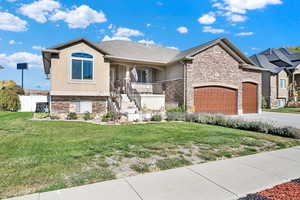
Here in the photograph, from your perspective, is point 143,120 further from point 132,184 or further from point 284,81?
point 284,81

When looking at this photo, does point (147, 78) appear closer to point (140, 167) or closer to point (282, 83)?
point (140, 167)

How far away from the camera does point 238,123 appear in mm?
9953

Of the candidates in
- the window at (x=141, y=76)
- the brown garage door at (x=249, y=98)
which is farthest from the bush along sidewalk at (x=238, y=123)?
the brown garage door at (x=249, y=98)

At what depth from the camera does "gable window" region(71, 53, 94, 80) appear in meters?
13.3

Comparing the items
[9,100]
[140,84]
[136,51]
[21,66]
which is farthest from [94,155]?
[21,66]

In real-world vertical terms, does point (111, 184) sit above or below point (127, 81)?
below

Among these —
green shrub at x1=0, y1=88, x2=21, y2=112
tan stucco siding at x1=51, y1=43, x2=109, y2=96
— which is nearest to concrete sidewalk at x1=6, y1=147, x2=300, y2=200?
tan stucco siding at x1=51, y1=43, x2=109, y2=96

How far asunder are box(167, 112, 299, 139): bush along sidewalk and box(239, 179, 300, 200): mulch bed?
5.67 meters

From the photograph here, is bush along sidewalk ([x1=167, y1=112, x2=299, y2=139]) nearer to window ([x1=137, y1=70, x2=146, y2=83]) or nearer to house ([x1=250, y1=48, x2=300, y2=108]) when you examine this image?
window ([x1=137, y1=70, x2=146, y2=83])

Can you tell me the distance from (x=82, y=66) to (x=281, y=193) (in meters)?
13.4

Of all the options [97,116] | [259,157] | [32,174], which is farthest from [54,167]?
[97,116]

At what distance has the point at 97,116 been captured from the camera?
13289mm

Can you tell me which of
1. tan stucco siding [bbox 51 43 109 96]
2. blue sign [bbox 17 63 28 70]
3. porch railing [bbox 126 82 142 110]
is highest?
blue sign [bbox 17 63 28 70]

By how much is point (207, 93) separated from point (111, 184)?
572 inches
